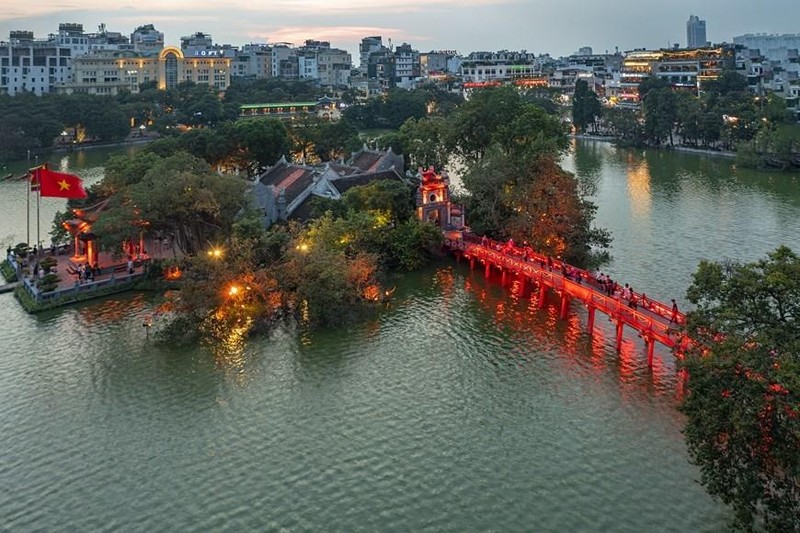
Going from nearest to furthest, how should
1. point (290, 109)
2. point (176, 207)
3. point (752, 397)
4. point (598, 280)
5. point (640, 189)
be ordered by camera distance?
point (752, 397) → point (598, 280) → point (176, 207) → point (640, 189) → point (290, 109)

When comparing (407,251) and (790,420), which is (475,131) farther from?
(790,420)

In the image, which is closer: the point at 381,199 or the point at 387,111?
the point at 381,199

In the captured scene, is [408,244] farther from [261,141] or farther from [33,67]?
[33,67]

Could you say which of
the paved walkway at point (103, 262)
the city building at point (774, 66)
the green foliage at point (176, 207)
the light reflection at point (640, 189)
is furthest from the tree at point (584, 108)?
the paved walkway at point (103, 262)

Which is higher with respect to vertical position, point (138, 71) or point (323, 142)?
point (138, 71)

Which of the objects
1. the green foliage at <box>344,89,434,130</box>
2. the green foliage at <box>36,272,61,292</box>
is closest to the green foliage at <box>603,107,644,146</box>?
the green foliage at <box>344,89,434,130</box>

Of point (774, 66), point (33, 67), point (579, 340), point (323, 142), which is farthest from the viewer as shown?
point (33, 67)

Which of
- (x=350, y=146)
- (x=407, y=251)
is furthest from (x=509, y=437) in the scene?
(x=350, y=146)

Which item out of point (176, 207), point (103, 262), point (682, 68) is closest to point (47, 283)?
point (103, 262)
